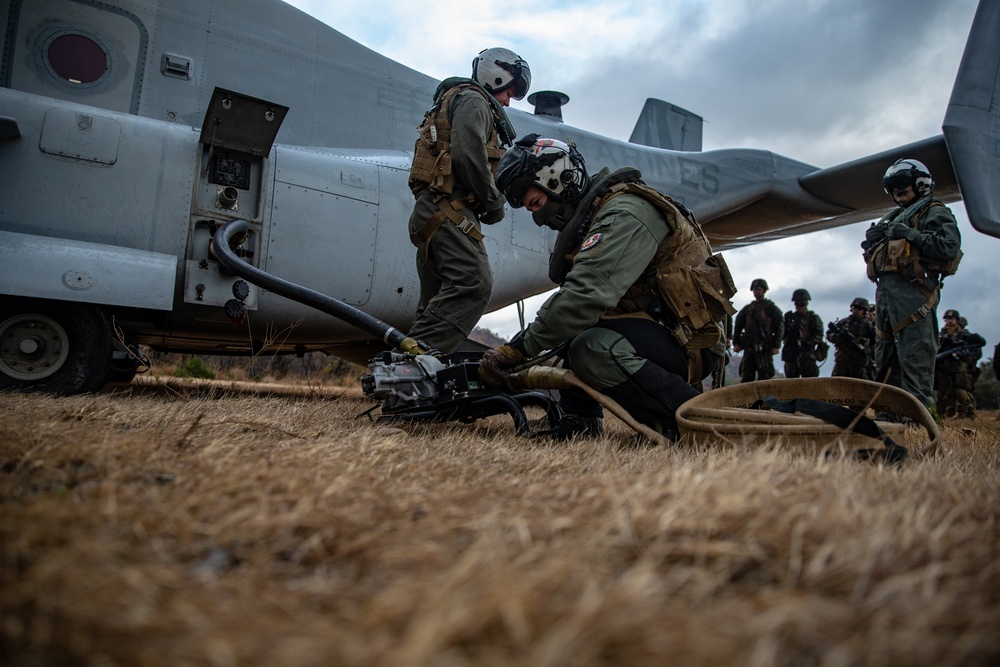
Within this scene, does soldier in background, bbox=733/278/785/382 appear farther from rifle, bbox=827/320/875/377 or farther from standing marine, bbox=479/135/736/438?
standing marine, bbox=479/135/736/438

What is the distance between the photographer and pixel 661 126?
7812 mm

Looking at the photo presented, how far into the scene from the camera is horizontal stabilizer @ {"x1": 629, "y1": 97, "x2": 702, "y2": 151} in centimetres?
777

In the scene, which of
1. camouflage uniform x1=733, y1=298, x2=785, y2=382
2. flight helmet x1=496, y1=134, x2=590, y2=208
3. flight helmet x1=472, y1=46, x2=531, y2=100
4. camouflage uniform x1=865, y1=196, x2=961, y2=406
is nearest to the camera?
flight helmet x1=496, y1=134, x2=590, y2=208

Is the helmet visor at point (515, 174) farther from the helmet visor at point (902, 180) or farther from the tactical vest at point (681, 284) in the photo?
the helmet visor at point (902, 180)

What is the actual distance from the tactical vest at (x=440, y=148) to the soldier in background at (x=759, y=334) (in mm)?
6030

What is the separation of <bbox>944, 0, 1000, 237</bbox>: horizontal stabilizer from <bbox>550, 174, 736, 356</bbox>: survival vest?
3594 millimetres

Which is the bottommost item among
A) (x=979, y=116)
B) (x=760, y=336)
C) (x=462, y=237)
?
(x=760, y=336)

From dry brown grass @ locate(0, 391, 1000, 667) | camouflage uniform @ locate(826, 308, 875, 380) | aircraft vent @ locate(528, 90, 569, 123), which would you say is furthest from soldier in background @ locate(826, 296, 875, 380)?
dry brown grass @ locate(0, 391, 1000, 667)

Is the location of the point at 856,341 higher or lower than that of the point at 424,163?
lower

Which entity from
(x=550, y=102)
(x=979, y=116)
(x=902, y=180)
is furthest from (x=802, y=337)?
(x=550, y=102)

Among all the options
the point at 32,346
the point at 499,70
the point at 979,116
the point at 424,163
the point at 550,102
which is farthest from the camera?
the point at 550,102

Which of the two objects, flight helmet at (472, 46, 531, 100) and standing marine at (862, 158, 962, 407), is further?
standing marine at (862, 158, 962, 407)

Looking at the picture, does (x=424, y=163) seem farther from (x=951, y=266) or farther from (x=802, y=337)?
(x=802, y=337)

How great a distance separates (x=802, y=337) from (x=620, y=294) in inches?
289
